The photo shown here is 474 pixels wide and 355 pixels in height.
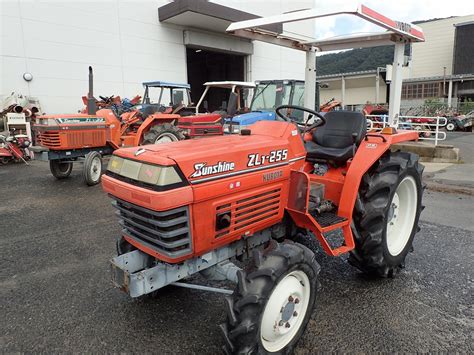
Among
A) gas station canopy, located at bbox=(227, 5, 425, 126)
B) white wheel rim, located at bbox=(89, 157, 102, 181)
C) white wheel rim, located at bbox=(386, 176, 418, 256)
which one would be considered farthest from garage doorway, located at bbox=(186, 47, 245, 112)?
white wheel rim, located at bbox=(386, 176, 418, 256)

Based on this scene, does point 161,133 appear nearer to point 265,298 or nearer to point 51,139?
point 51,139

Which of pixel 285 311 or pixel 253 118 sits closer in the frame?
pixel 285 311

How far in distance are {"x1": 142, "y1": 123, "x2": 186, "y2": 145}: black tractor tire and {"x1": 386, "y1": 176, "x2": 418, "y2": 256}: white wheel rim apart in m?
5.24

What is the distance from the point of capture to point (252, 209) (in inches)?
87.5

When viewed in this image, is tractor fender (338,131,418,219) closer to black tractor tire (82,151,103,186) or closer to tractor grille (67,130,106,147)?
black tractor tire (82,151,103,186)

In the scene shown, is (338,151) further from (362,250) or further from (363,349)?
(363,349)

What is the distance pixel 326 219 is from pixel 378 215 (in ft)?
1.25

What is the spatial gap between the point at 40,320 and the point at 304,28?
16.3 meters

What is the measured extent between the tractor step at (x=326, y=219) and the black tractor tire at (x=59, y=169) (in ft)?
19.3

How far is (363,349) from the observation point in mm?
2162

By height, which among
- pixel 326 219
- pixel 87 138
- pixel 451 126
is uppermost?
pixel 87 138

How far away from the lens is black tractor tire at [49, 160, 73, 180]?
6977mm

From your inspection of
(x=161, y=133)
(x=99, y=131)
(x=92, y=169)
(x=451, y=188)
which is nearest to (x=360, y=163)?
(x=451, y=188)

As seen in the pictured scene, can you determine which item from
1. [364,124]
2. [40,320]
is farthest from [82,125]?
[364,124]
